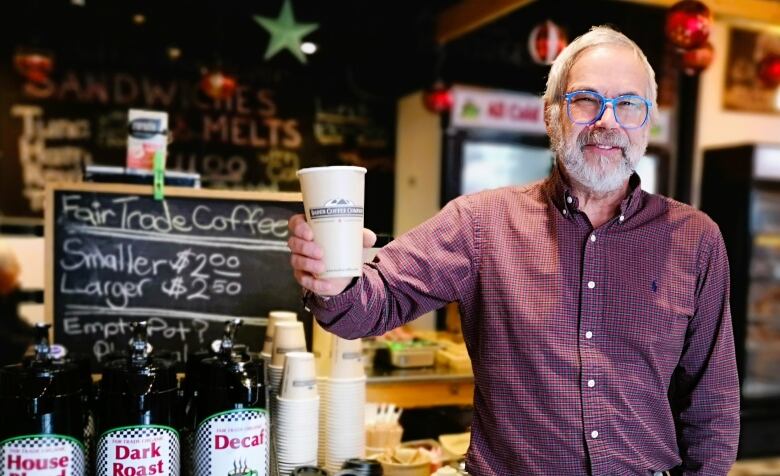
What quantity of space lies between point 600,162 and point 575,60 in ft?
0.89

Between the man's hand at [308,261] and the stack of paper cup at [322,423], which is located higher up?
the man's hand at [308,261]

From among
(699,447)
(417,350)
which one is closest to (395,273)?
(699,447)

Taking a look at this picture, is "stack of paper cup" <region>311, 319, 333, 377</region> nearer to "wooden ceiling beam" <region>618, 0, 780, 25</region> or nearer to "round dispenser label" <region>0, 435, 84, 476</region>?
"round dispenser label" <region>0, 435, 84, 476</region>

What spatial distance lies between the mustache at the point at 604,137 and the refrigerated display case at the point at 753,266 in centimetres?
429

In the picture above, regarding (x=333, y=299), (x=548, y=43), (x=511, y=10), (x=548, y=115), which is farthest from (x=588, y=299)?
(x=511, y=10)

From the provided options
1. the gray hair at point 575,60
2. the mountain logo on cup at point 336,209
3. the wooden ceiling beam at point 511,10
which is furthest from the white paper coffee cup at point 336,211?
the wooden ceiling beam at point 511,10

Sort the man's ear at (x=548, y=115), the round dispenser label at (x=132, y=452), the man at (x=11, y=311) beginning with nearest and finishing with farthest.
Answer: the round dispenser label at (x=132, y=452), the man's ear at (x=548, y=115), the man at (x=11, y=311)

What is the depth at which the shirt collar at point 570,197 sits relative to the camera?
1.61 metres

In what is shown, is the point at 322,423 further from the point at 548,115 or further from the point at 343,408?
the point at 548,115

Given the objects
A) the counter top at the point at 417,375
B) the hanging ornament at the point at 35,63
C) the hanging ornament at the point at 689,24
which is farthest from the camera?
the hanging ornament at the point at 35,63

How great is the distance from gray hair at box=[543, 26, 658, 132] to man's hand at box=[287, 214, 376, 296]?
0.76 metres

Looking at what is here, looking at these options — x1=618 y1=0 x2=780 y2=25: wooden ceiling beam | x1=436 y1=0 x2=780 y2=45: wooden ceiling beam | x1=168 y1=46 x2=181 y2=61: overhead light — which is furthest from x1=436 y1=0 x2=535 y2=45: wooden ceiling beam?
x1=168 y1=46 x2=181 y2=61: overhead light

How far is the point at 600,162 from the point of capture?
154 cm

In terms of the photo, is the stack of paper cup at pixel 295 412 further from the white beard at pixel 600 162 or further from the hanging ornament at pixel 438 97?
the hanging ornament at pixel 438 97
